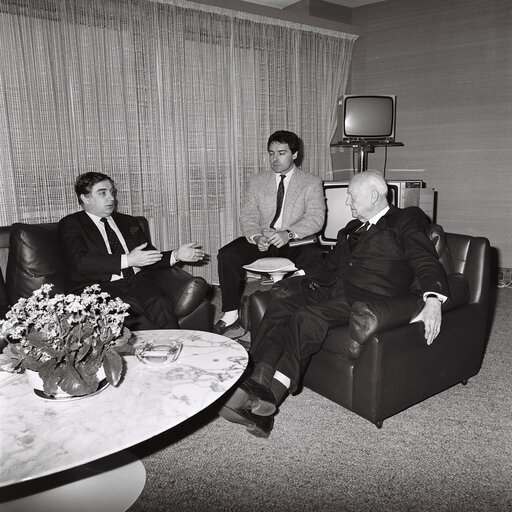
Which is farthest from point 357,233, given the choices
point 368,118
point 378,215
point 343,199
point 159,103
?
point 368,118

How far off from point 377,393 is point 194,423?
0.81 metres

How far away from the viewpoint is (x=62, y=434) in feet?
4.54

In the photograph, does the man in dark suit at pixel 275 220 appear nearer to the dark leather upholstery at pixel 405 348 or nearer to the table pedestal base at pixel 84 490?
the dark leather upholstery at pixel 405 348

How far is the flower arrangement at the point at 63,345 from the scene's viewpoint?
1.51m

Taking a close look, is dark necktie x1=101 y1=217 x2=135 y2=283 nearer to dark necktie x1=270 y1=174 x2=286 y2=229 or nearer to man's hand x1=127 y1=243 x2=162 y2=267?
man's hand x1=127 y1=243 x2=162 y2=267

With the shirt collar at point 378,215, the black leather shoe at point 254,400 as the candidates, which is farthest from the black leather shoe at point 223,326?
the shirt collar at point 378,215

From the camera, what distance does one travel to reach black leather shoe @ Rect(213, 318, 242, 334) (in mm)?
3457

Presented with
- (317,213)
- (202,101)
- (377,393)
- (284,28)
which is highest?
(284,28)

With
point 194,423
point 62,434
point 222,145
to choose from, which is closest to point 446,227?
point 222,145

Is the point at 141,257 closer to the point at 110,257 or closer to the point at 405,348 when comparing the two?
the point at 110,257

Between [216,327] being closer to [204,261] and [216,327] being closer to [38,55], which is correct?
[204,261]

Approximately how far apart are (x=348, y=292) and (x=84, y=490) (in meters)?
Answer: 1.42

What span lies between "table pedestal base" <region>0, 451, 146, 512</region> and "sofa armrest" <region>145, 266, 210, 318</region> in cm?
107

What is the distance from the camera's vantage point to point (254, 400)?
2105 mm
